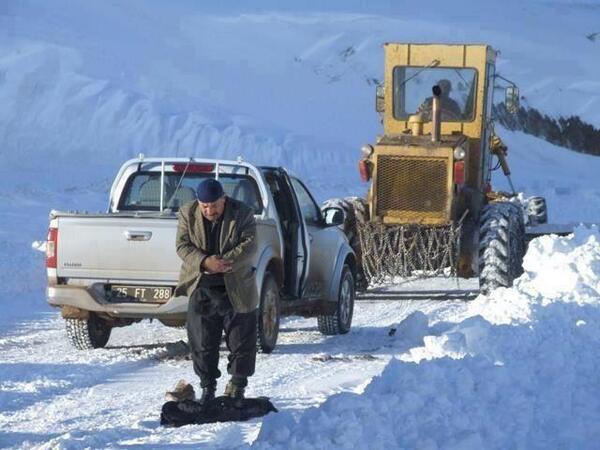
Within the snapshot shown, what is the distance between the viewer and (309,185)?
3209 cm

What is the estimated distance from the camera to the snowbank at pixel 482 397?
265 inches

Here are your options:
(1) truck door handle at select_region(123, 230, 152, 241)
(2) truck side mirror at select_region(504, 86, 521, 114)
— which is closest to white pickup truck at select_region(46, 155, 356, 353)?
(1) truck door handle at select_region(123, 230, 152, 241)

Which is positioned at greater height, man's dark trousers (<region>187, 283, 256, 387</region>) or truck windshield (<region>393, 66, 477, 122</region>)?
truck windshield (<region>393, 66, 477, 122</region>)

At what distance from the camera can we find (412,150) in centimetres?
1466

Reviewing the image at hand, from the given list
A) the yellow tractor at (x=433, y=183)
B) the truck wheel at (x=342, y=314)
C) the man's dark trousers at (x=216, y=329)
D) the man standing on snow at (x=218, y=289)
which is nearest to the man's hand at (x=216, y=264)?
the man standing on snow at (x=218, y=289)

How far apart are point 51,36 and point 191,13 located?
13571mm

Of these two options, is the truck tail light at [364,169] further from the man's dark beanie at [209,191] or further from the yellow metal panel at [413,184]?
the man's dark beanie at [209,191]

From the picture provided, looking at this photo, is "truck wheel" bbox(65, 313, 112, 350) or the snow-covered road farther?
"truck wheel" bbox(65, 313, 112, 350)

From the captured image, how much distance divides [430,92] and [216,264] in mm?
7779

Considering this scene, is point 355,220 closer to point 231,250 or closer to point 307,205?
point 307,205

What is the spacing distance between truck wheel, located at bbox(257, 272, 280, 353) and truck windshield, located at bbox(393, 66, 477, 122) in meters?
4.95

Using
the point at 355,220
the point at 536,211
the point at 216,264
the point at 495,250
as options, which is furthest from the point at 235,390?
the point at 536,211

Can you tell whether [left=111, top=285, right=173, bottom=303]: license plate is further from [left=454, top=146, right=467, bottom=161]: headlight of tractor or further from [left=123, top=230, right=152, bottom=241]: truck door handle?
[left=454, top=146, right=467, bottom=161]: headlight of tractor

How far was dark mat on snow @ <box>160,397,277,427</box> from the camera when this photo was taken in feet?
26.8
